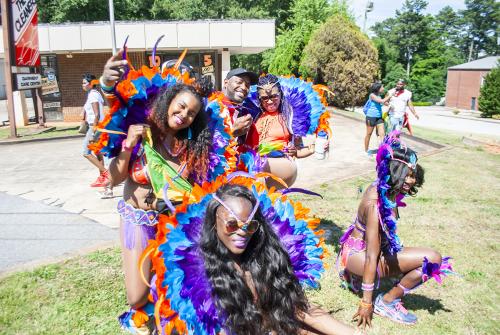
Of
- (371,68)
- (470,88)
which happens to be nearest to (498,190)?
(371,68)

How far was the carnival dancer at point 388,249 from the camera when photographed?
10.5 feet

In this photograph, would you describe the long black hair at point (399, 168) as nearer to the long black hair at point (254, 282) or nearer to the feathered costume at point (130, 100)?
the long black hair at point (254, 282)

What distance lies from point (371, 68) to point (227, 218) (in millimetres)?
24484

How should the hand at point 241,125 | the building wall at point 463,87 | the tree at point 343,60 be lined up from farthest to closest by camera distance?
the building wall at point 463,87, the tree at point 343,60, the hand at point 241,125

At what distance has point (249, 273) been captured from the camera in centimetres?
223

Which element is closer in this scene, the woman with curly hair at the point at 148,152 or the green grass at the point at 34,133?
the woman with curly hair at the point at 148,152

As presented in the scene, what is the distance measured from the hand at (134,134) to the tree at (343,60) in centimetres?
2231

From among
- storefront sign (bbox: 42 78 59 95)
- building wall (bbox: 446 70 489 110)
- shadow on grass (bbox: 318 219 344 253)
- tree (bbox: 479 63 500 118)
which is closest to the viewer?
shadow on grass (bbox: 318 219 344 253)

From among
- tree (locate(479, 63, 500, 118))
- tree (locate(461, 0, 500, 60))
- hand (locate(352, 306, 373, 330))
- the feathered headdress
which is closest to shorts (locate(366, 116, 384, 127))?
the feathered headdress

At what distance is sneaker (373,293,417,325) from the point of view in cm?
328

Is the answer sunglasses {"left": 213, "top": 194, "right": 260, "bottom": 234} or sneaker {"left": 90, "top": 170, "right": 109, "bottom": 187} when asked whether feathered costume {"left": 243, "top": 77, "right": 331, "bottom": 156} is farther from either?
sneaker {"left": 90, "top": 170, "right": 109, "bottom": 187}

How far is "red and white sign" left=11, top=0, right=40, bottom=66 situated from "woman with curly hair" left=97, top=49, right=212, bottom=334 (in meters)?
12.4

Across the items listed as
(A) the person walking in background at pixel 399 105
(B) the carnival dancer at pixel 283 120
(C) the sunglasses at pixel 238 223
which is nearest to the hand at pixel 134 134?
(C) the sunglasses at pixel 238 223

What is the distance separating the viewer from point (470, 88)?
136 ft
